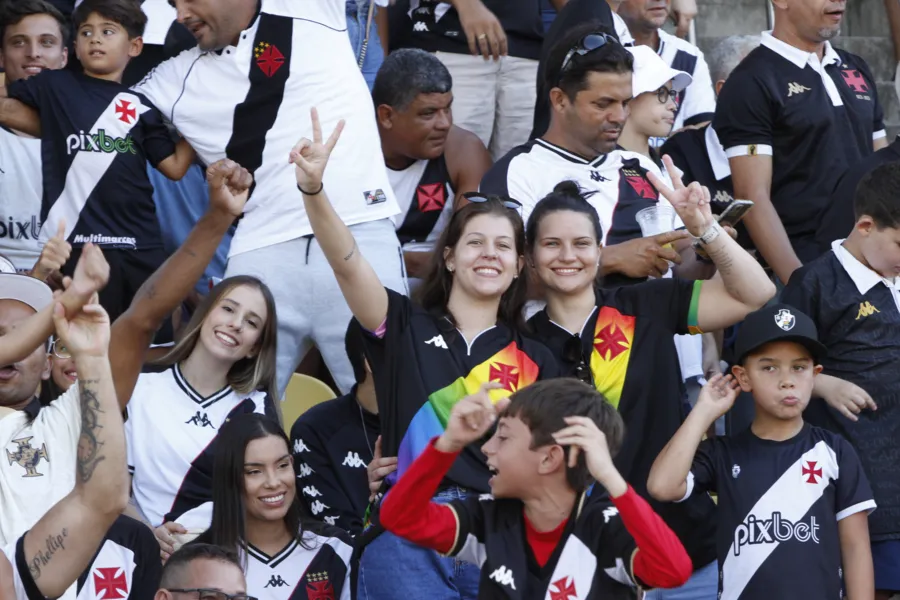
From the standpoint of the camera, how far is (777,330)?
209 inches

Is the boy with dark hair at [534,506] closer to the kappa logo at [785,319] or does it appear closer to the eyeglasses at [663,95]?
the kappa logo at [785,319]

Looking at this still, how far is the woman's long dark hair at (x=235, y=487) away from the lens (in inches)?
209

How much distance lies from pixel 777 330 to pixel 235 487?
77.2 inches

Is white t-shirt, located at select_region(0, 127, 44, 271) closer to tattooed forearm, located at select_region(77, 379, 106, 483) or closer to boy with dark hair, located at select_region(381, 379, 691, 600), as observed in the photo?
tattooed forearm, located at select_region(77, 379, 106, 483)

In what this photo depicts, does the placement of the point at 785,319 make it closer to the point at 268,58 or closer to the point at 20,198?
the point at 268,58

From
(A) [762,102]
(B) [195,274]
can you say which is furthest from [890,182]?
(B) [195,274]

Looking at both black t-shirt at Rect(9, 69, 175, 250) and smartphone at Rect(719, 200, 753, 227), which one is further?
black t-shirt at Rect(9, 69, 175, 250)

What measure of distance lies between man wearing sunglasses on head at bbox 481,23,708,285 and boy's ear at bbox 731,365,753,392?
2.20 ft

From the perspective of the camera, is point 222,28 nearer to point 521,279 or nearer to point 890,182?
point 521,279

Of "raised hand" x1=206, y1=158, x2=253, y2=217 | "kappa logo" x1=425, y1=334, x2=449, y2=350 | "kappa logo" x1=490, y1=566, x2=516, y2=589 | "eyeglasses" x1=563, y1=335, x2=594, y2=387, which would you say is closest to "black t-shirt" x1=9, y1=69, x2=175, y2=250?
"raised hand" x1=206, y1=158, x2=253, y2=217

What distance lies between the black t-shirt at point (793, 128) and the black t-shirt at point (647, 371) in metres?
1.85

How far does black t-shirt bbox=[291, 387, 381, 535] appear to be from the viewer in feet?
19.0

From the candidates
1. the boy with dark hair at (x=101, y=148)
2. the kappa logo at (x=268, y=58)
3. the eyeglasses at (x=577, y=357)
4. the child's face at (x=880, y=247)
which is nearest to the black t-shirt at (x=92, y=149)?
the boy with dark hair at (x=101, y=148)

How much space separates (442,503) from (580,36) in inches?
97.9
